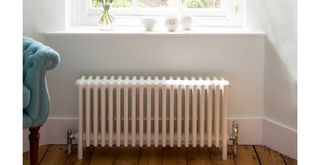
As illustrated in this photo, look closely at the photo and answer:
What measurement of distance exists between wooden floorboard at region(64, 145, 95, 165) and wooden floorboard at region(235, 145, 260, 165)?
0.99 meters

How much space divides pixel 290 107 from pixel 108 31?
137 cm

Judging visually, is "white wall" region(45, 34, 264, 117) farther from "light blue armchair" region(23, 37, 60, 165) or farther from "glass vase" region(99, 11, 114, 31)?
"light blue armchair" region(23, 37, 60, 165)

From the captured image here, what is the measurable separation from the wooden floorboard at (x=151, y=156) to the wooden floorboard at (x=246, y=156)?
52cm

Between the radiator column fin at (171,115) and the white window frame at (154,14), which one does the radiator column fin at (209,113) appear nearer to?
the radiator column fin at (171,115)

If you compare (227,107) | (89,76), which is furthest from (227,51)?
(89,76)

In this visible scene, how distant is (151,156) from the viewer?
336 centimetres

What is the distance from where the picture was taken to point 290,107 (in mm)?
3352

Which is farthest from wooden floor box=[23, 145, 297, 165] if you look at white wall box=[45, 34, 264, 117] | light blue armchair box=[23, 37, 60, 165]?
light blue armchair box=[23, 37, 60, 165]

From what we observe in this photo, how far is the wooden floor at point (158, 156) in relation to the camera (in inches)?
128

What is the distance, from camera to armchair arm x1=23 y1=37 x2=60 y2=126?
2705 millimetres

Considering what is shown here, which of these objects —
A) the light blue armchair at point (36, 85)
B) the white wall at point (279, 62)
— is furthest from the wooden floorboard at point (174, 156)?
the light blue armchair at point (36, 85)

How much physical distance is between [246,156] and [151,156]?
0.64 m

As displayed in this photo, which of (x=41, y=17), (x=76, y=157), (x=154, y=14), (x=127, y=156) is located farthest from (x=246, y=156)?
(x=41, y=17)
